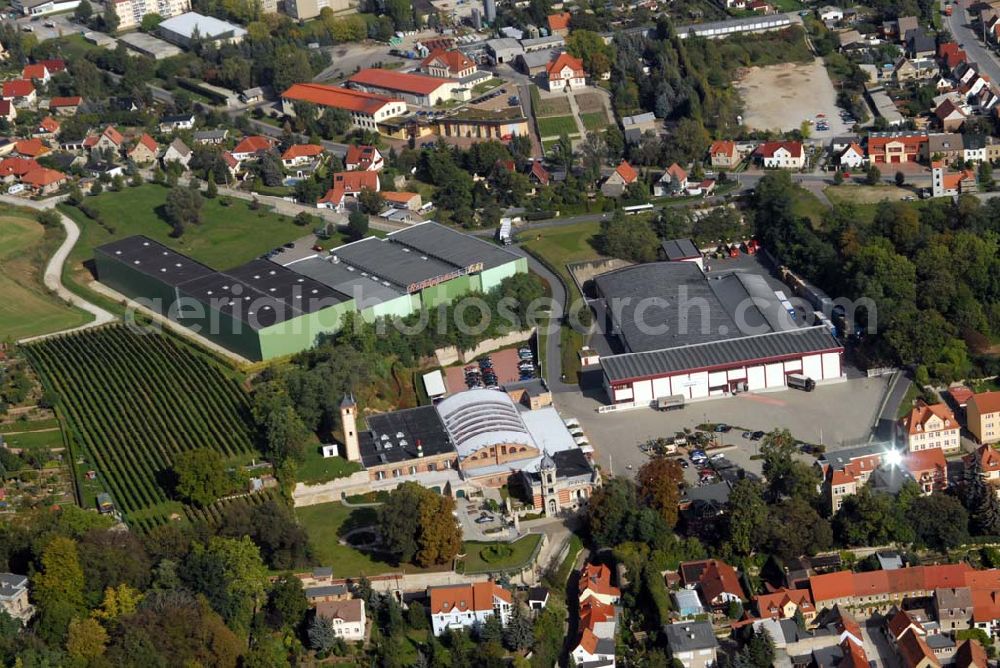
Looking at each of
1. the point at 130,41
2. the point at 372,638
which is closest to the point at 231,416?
the point at 372,638

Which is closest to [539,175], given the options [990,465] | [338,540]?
[338,540]

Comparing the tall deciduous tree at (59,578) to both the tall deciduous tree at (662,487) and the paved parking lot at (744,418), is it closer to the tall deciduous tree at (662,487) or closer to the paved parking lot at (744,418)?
the tall deciduous tree at (662,487)

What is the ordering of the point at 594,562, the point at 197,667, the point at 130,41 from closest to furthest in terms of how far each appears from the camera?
the point at 197,667, the point at 594,562, the point at 130,41

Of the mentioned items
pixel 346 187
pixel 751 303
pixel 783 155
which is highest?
pixel 783 155

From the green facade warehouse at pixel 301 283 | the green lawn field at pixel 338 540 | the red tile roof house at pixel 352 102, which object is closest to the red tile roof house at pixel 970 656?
the green lawn field at pixel 338 540

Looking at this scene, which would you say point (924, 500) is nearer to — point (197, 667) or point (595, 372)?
point (595, 372)

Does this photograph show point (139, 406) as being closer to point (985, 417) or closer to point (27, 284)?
point (27, 284)

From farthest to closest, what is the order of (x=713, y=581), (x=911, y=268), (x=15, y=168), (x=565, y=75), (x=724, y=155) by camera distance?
(x=565, y=75) < (x=15, y=168) < (x=724, y=155) < (x=911, y=268) < (x=713, y=581)
